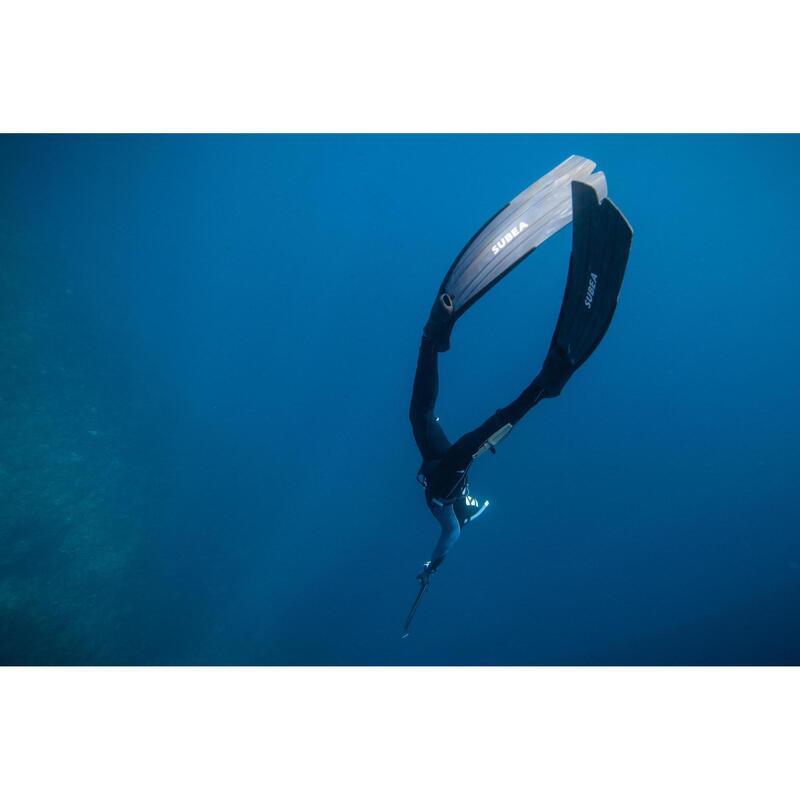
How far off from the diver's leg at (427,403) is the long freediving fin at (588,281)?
57 cm

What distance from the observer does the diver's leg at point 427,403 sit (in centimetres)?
219

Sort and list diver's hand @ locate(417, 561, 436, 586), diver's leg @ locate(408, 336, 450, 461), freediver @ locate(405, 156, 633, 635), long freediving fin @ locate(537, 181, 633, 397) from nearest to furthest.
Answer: long freediving fin @ locate(537, 181, 633, 397)
freediver @ locate(405, 156, 633, 635)
diver's leg @ locate(408, 336, 450, 461)
diver's hand @ locate(417, 561, 436, 586)

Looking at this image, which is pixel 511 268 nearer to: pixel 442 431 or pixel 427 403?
pixel 427 403

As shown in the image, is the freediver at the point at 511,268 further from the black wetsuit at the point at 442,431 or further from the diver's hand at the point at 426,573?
the diver's hand at the point at 426,573

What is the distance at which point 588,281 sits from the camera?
6.17 feet

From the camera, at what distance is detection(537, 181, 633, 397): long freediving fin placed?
1637mm

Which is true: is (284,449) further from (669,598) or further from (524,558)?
(669,598)

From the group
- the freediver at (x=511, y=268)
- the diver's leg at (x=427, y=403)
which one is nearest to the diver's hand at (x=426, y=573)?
the freediver at (x=511, y=268)

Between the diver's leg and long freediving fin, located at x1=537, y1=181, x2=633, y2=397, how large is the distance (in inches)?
22.6

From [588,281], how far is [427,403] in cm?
102

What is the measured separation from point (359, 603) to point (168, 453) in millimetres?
4889

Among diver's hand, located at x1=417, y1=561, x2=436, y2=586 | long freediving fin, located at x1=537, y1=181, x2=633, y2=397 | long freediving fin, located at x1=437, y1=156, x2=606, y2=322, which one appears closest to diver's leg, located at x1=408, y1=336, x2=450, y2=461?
long freediving fin, located at x1=437, y1=156, x2=606, y2=322

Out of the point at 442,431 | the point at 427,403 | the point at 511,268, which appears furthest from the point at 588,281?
the point at 442,431

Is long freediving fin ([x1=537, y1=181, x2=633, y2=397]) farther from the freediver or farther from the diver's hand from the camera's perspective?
the diver's hand
